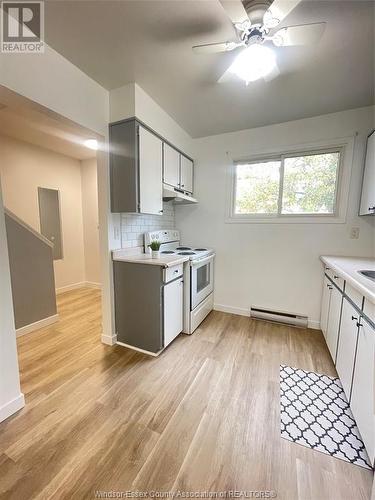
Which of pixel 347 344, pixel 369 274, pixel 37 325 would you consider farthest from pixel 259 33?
pixel 37 325

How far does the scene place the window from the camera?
2531mm

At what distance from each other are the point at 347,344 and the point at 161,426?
1.45 m

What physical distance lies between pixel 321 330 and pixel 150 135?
10.0 ft

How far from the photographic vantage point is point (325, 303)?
2379mm

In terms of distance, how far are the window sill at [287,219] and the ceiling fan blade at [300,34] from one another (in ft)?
5.80

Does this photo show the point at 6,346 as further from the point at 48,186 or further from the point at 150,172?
the point at 48,186

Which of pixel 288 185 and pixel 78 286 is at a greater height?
pixel 288 185

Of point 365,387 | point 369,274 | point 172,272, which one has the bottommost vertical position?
point 365,387

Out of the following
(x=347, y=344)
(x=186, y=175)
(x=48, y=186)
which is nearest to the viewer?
(x=347, y=344)

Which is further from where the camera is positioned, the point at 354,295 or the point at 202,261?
the point at 202,261

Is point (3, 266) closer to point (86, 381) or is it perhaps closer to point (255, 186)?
point (86, 381)

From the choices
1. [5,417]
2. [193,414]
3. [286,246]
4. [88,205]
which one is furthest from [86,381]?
[88,205]

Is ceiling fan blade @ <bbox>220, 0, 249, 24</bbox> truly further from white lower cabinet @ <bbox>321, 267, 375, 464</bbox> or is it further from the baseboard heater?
the baseboard heater

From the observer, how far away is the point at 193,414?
1.45 meters
